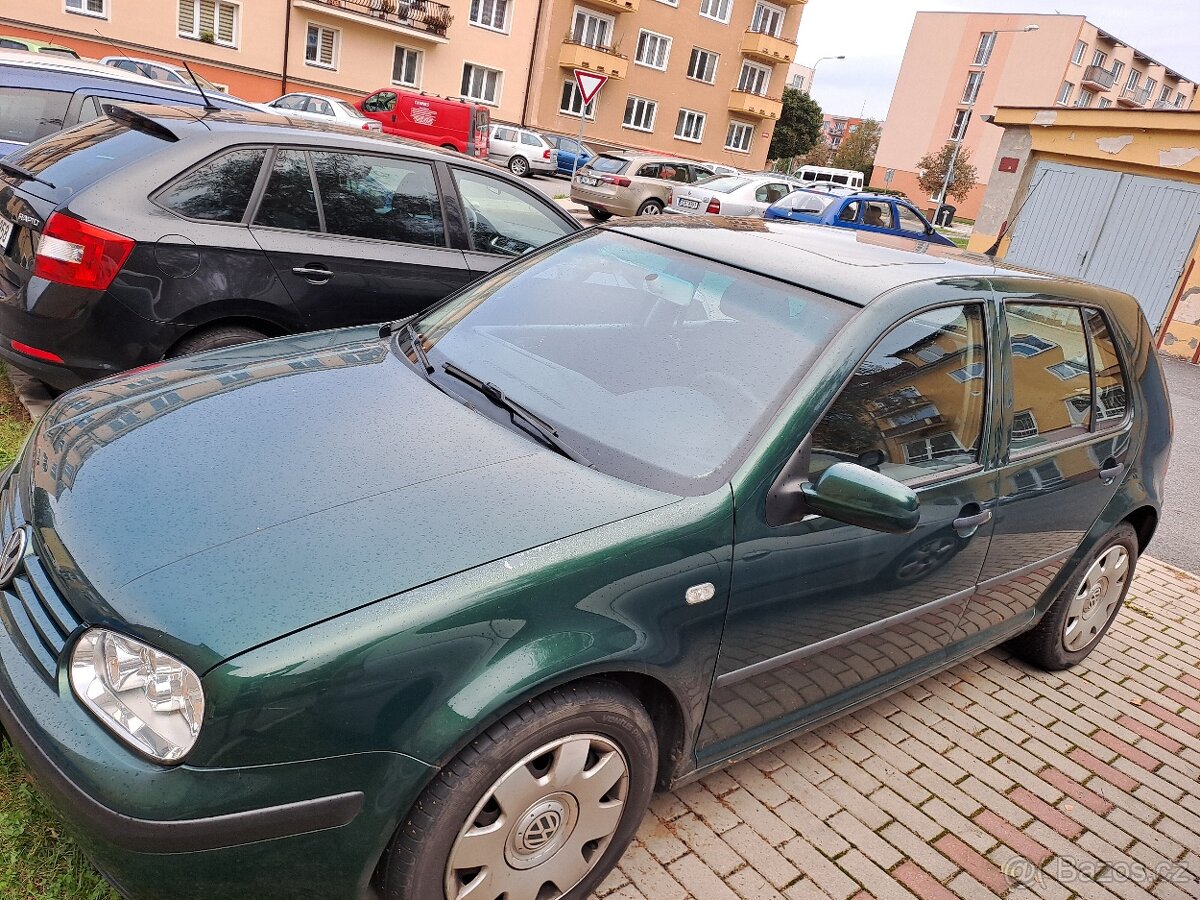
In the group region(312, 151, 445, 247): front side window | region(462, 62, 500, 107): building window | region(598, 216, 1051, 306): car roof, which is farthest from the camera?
region(462, 62, 500, 107): building window

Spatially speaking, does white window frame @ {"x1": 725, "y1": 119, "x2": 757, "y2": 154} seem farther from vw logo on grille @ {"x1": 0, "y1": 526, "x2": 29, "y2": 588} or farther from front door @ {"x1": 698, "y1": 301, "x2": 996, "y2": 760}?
vw logo on grille @ {"x1": 0, "y1": 526, "x2": 29, "y2": 588}

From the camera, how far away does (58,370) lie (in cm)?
403

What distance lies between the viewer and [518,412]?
2.52m

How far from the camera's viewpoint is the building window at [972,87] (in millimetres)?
64000

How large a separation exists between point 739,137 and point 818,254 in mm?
46693

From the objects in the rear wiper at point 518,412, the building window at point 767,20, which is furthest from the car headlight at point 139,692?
the building window at point 767,20

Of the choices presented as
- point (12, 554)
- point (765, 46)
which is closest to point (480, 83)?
point (765, 46)

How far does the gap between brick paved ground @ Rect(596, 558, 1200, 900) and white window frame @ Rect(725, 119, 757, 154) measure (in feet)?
149

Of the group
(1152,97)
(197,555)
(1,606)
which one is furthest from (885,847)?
(1152,97)

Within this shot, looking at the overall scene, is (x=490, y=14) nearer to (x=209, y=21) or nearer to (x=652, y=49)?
(x=652, y=49)

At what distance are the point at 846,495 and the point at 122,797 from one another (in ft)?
5.60

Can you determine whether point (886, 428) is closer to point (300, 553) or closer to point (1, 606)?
point (300, 553)

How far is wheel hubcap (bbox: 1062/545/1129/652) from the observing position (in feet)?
12.8

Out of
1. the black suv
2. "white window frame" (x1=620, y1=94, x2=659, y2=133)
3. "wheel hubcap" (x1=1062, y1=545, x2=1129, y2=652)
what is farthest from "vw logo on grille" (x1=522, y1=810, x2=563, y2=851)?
"white window frame" (x1=620, y1=94, x2=659, y2=133)
